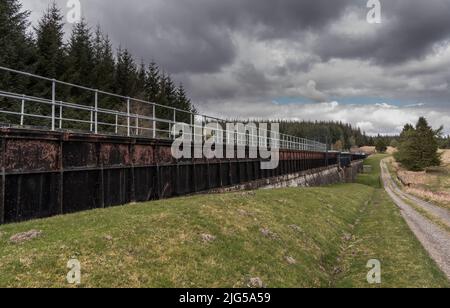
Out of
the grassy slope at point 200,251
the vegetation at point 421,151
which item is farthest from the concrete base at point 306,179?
the vegetation at point 421,151

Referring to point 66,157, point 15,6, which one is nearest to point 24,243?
point 66,157

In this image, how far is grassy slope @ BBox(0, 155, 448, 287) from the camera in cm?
906

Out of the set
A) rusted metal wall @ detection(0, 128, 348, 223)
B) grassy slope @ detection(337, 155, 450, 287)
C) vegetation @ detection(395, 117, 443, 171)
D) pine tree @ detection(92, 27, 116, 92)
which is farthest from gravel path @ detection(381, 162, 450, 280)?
vegetation @ detection(395, 117, 443, 171)

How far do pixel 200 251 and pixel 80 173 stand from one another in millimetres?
6406

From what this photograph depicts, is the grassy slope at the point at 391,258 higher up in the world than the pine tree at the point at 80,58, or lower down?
lower down

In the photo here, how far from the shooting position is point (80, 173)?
588 inches

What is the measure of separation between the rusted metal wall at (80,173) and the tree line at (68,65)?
20864 millimetres

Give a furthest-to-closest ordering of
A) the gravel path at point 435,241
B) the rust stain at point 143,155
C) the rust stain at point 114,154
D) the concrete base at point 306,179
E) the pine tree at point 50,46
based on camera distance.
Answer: the pine tree at point 50,46, the concrete base at point 306,179, the rust stain at point 143,155, the gravel path at point 435,241, the rust stain at point 114,154

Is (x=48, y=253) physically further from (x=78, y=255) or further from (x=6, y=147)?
(x=6, y=147)

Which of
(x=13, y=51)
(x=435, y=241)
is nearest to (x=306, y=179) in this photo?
(x=435, y=241)

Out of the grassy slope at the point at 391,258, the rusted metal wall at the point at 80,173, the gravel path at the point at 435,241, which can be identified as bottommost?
the gravel path at the point at 435,241

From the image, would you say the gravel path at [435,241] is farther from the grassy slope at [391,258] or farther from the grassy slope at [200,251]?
the grassy slope at [200,251]

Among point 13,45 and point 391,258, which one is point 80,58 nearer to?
point 13,45

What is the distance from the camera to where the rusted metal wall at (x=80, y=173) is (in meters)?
12.3
